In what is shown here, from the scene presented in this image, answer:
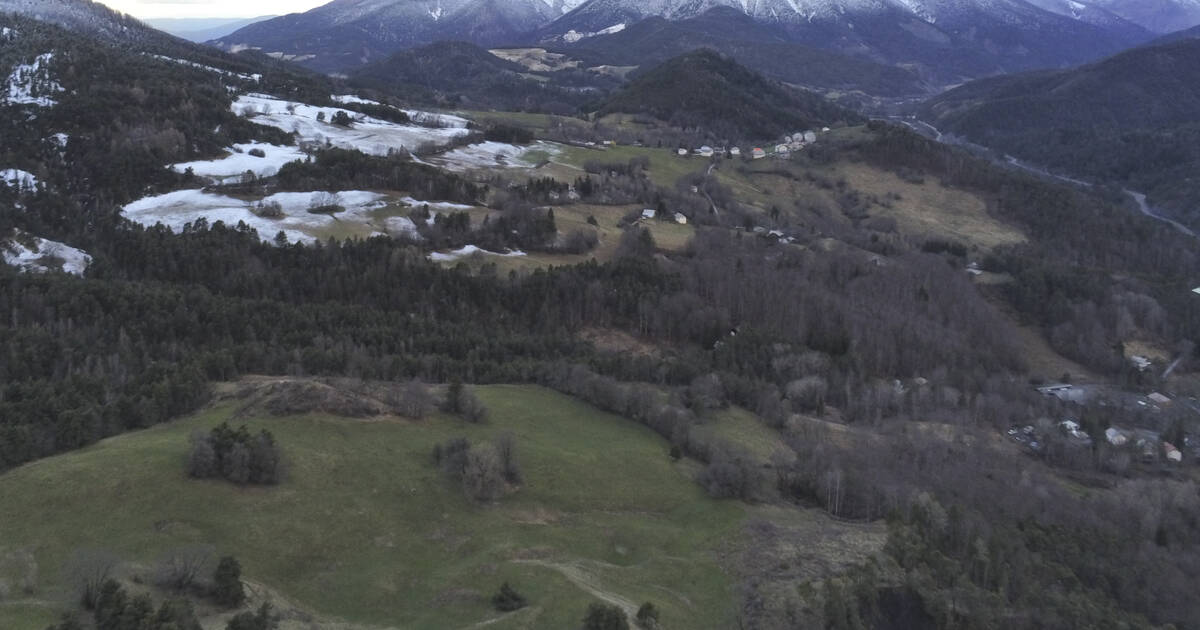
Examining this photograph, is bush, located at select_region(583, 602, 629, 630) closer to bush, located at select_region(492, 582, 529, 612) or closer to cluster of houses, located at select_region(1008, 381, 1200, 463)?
bush, located at select_region(492, 582, 529, 612)

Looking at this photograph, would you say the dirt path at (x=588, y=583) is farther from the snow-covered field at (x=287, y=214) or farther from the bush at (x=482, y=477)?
the snow-covered field at (x=287, y=214)

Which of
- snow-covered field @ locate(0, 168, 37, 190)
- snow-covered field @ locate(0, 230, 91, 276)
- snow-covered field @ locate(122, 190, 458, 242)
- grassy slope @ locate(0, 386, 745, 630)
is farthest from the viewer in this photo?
snow-covered field @ locate(0, 168, 37, 190)

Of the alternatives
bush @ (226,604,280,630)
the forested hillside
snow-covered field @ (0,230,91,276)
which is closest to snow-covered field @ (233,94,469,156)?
the forested hillside

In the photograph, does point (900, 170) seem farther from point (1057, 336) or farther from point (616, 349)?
point (616, 349)

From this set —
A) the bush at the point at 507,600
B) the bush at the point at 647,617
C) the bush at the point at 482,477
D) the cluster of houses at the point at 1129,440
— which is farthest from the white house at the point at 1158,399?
the bush at the point at 507,600

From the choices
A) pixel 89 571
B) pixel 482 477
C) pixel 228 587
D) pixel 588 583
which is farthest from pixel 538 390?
pixel 89 571

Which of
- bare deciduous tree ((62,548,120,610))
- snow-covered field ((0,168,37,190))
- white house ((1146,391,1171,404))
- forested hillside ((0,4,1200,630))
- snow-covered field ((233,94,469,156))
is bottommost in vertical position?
white house ((1146,391,1171,404))

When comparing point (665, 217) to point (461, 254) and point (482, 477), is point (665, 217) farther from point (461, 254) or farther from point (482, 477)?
point (482, 477)
